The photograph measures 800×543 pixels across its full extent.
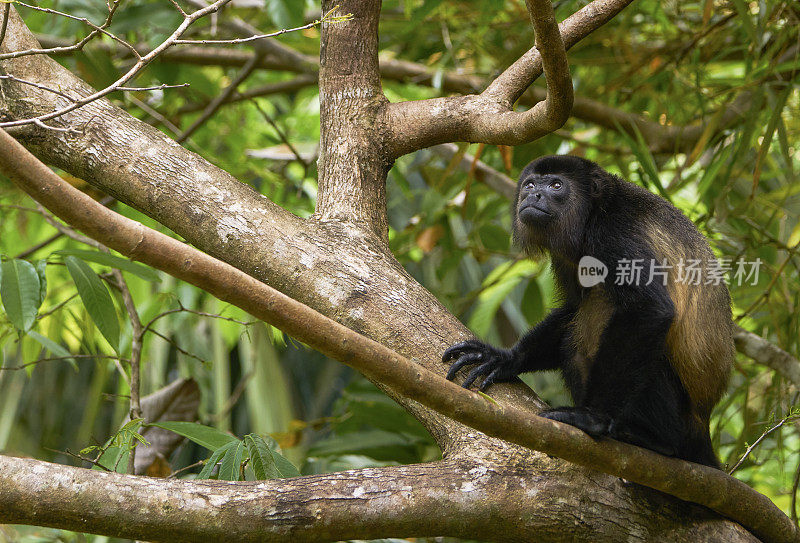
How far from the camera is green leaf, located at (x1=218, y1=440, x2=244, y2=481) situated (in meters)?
2.43

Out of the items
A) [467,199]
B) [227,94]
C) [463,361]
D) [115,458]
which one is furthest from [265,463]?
[227,94]

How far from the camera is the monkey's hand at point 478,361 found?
250 centimetres

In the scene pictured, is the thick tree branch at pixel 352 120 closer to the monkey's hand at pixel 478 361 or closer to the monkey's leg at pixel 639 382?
the monkey's hand at pixel 478 361

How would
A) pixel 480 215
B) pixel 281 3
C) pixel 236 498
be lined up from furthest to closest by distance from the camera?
pixel 480 215, pixel 281 3, pixel 236 498

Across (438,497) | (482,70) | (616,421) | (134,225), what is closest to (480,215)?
(482,70)

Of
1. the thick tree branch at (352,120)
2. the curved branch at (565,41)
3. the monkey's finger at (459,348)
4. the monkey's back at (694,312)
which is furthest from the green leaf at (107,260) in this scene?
the monkey's back at (694,312)

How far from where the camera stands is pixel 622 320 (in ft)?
8.95

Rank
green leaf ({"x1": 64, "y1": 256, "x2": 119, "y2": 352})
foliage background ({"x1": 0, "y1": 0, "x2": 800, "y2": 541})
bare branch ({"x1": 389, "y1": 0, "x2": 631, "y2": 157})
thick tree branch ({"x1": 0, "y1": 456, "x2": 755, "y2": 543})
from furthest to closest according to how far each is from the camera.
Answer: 1. foliage background ({"x1": 0, "y1": 0, "x2": 800, "y2": 541})
2. green leaf ({"x1": 64, "y1": 256, "x2": 119, "y2": 352})
3. bare branch ({"x1": 389, "y1": 0, "x2": 631, "y2": 157})
4. thick tree branch ({"x1": 0, "y1": 456, "x2": 755, "y2": 543})

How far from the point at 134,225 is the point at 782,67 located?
3.74 m

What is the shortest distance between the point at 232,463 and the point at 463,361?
825 millimetres

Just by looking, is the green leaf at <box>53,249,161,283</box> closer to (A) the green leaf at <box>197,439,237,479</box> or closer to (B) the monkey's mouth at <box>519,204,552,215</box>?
(A) the green leaf at <box>197,439,237,479</box>

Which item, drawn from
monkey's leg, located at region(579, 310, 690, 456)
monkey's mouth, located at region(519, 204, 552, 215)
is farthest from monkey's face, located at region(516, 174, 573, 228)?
monkey's leg, located at region(579, 310, 690, 456)

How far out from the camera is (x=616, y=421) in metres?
2.45

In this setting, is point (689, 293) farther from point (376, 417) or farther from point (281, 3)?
point (281, 3)
